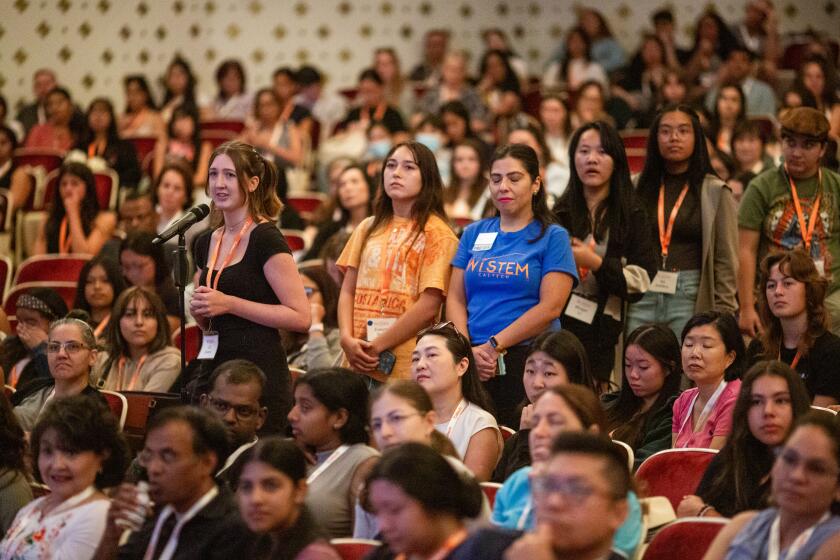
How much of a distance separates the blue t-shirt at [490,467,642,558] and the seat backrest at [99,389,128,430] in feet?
5.34

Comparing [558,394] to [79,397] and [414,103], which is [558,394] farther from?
[414,103]

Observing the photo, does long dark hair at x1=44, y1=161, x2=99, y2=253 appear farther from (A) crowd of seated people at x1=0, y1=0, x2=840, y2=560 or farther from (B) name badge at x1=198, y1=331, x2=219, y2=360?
(B) name badge at x1=198, y1=331, x2=219, y2=360

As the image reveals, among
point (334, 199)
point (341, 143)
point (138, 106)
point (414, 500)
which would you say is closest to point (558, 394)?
point (414, 500)

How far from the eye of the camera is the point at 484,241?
4664 millimetres

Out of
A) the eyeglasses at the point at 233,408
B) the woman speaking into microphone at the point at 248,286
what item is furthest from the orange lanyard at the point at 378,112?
the eyeglasses at the point at 233,408

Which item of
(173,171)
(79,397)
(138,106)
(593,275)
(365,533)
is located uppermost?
(138,106)

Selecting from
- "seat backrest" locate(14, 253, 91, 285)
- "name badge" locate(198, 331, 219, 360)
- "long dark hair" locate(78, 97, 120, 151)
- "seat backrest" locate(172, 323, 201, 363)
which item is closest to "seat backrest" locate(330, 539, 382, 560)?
"name badge" locate(198, 331, 219, 360)

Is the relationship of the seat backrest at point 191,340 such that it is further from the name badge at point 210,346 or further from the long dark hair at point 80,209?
the long dark hair at point 80,209

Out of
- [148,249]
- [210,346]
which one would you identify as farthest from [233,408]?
[148,249]

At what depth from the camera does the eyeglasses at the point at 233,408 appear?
4027 millimetres

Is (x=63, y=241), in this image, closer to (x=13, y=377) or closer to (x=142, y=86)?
(x=13, y=377)

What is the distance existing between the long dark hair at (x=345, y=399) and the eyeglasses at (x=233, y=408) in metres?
0.28

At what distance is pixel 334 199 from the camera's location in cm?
743

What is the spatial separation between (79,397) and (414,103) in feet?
24.1
